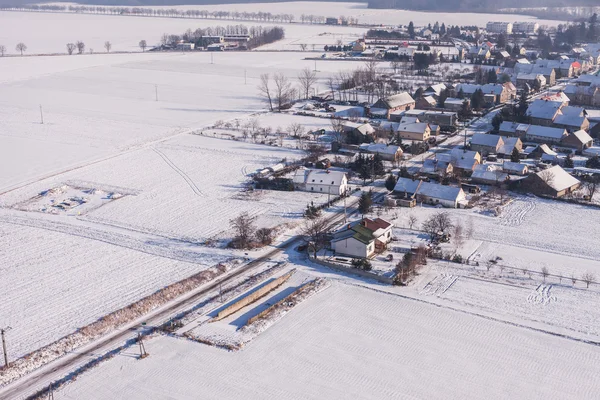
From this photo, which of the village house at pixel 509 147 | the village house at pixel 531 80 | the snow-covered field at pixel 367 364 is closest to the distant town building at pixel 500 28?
the village house at pixel 531 80

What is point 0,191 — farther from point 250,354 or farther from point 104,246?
point 250,354

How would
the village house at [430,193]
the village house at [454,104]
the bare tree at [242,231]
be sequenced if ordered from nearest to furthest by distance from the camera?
the bare tree at [242,231]
the village house at [430,193]
the village house at [454,104]

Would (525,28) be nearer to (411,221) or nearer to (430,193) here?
(430,193)

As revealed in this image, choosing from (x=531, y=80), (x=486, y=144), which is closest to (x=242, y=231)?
(x=486, y=144)

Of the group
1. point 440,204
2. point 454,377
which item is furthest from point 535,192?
point 454,377

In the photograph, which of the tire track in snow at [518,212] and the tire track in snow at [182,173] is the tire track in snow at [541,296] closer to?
the tire track in snow at [518,212]
